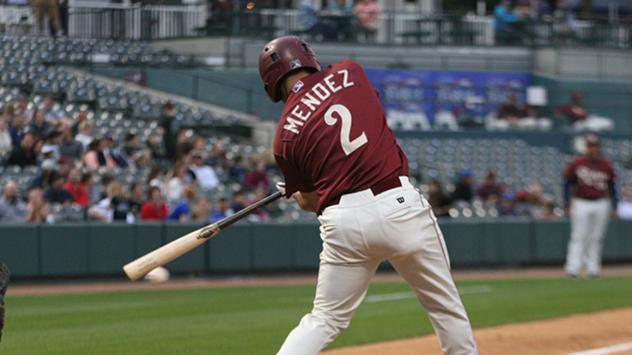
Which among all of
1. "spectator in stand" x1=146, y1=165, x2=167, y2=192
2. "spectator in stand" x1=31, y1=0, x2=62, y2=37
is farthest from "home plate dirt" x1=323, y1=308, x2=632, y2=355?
"spectator in stand" x1=31, y1=0, x2=62, y2=37

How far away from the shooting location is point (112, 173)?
18344 mm

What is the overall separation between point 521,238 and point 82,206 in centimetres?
781

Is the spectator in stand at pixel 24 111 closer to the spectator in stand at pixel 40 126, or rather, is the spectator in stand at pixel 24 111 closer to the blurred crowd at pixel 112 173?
the blurred crowd at pixel 112 173

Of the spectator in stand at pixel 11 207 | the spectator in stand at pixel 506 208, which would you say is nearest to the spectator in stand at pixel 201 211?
the spectator in stand at pixel 11 207

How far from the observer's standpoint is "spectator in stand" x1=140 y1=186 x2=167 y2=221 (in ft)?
58.0

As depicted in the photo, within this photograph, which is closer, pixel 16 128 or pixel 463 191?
pixel 16 128

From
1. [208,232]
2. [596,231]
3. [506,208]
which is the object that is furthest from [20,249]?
[208,232]

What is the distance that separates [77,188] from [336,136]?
39.3 feet

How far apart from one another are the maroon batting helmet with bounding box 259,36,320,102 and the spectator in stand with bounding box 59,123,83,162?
12437 millimetres

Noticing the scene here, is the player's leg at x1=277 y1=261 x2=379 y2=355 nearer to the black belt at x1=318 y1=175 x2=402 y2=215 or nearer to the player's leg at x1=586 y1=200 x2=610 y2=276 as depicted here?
the black belt at x1=318 y1=175 x2=402 y2=215

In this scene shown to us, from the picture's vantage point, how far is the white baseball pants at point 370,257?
19.7 feet

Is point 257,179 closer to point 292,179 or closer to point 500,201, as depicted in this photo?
point 500,201

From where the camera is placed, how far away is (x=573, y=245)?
57.8 feet

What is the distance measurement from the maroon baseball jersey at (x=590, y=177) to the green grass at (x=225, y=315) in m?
1.32
